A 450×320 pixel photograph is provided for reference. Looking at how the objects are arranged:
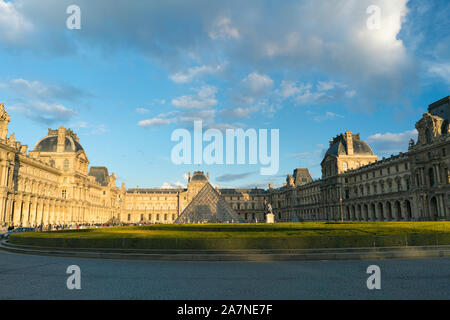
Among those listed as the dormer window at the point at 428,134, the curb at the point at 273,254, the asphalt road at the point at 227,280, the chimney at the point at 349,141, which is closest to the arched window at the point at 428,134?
the dormer window at the point at 428,134

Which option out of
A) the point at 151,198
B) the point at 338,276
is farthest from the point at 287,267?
the point at 151,198

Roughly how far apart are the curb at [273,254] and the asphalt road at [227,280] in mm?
680

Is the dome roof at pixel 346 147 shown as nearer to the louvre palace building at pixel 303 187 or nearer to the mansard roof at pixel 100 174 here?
the louvre palace building at pixel 303 187

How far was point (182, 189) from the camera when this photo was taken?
121438 mm

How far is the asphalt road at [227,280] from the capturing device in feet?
24.3

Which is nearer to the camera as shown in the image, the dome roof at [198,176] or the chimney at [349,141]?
the chimney at [349,141]

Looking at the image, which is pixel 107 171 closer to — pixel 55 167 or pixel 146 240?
pixel 55 167

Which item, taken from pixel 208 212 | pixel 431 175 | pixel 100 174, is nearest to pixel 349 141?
pixel 431 175

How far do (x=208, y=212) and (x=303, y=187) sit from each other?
153 feet

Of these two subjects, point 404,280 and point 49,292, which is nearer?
point 49,292

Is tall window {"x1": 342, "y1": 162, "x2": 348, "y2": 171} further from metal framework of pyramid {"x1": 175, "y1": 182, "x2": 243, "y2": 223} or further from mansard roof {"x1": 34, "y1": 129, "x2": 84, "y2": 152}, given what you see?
mansard roof {"x1": 34, "y1": 129, "x2": 84, "y2": 152}

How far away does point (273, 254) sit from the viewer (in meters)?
13.5

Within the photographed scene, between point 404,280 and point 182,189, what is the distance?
4530 inches

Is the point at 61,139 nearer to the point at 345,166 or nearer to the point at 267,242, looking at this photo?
the point at 345,166
